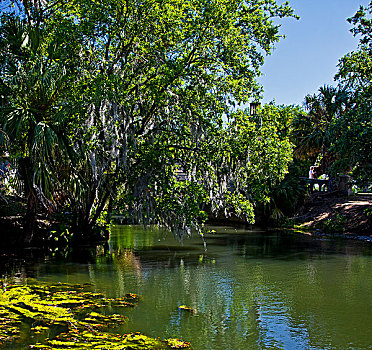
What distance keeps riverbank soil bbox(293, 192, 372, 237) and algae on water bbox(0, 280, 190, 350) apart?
49.2 feet

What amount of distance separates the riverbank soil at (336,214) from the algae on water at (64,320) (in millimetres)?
14995

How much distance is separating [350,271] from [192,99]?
6293 millimetres

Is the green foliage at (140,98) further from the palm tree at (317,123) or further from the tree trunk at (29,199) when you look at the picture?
the palm tree at (317,123)

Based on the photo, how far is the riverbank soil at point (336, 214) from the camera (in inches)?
842

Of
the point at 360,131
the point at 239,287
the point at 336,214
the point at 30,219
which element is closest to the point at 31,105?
the point at 30,219

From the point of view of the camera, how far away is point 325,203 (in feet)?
84.8

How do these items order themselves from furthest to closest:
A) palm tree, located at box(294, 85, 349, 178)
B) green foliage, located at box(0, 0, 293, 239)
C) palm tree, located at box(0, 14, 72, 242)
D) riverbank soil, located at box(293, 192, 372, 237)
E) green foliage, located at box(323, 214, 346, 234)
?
palm tree, located at box(294, 85, 349, 178), green foliage, located at box(323, 214, 346, 234), riverbank soil, located at box(293, 192, 372, 237), green foliage, located at box(0, 0, 293, 239), palm tree, located at box(0, 14, 72, 242)

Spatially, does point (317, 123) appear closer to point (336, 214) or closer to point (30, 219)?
point (336, 214)

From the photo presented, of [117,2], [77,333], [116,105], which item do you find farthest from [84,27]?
[77,333]

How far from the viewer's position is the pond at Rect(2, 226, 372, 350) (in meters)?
7.05

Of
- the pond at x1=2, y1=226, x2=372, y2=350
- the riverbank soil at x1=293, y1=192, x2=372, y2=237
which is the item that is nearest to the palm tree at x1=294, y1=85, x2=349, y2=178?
the riverbank soil at x1=293, y1=192, x2=372, y2=237

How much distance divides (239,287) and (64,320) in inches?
176

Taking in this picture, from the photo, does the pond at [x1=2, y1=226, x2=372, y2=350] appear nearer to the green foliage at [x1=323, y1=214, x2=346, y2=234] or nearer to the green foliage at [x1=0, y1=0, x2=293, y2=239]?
the green foliage at [x1=0, y1=0, x2=293, y2=239]

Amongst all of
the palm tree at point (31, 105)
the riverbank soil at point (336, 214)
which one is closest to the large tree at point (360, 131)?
the riverbank soil at point (336, 214)
